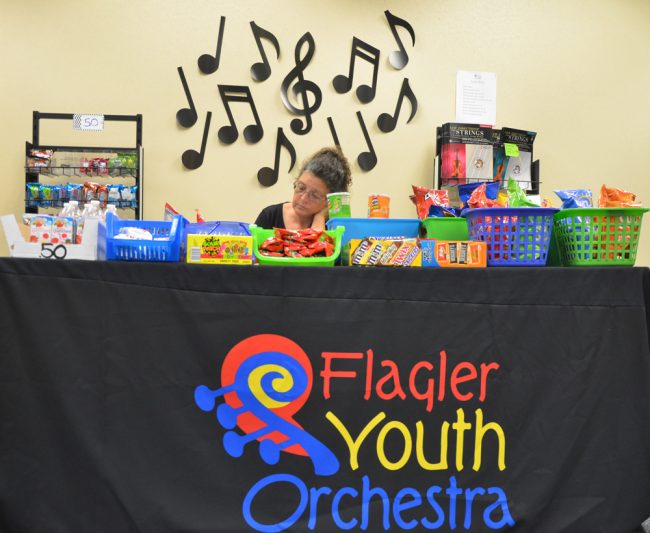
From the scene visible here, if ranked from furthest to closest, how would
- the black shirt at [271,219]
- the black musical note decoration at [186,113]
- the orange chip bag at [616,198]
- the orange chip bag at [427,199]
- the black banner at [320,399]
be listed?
1. the black musical note decoration at [186,113]
2. the black shirt at [271,219]
3. the orange chip bag at [427,199]
4. the orange chip bag at [616,198]
5. the black banner at [320,399]

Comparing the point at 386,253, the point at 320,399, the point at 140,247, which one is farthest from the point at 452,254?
the point at 140,247

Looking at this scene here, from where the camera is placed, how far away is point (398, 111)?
11.7ft

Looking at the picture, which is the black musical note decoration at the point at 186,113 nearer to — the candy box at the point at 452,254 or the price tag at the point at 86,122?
the price tag at the point at 86,122

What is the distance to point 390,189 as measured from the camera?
3.59 meters

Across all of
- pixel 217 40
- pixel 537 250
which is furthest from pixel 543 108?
pixel 537 250

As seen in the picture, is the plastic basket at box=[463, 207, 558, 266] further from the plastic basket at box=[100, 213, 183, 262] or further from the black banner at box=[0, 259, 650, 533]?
the plastic basket at box=[100, 213, 183, 262]

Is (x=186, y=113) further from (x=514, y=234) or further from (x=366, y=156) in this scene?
(x=514, y=234)

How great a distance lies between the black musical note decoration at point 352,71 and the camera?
3.52 meters

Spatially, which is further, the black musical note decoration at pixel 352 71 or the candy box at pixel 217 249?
the black musical note decoration at pixel 352 71

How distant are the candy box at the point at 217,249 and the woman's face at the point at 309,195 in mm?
972

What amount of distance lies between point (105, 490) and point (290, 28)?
2.98m

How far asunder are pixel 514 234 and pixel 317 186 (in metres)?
1.06

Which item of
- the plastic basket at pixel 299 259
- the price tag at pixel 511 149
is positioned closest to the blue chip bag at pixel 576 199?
the plastic basket at pixel 299 259

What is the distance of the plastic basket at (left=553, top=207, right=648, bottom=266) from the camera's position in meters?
1.60
